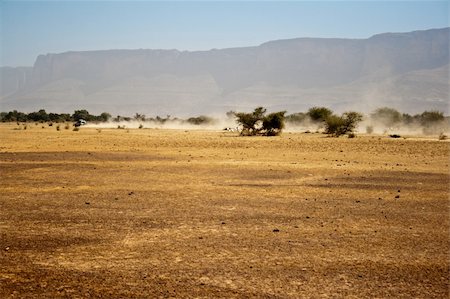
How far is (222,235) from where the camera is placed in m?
8.81

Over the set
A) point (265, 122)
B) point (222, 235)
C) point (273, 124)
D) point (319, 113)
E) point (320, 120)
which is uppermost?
point (319, 113)

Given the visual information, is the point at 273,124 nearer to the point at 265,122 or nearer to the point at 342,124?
the point at 265,122

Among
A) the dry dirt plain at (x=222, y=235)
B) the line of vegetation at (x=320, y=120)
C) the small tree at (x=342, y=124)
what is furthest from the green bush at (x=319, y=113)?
the dry dirt plain at (x=222, y=235)

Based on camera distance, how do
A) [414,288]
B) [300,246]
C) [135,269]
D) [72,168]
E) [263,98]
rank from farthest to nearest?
Answer: [263,98]
[72,168]
[300,246]
[135,269]
[414,288]

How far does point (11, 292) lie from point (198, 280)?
267 cm

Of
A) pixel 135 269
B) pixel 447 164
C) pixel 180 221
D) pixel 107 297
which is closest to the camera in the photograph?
pixel 107 297

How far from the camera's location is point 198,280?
6.39 m

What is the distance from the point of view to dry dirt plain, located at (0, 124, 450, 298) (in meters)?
6.25

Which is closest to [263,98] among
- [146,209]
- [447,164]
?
[447,164]

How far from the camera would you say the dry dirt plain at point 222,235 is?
6246mm

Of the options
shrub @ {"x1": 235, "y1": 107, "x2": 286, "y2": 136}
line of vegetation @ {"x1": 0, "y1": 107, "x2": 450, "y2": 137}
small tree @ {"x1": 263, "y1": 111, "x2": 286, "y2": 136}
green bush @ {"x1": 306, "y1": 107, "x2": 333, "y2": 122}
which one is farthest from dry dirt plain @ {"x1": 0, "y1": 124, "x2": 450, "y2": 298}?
green bush @ {"x1": 306, "y1": 107, "x2": 333, "y2": 122}

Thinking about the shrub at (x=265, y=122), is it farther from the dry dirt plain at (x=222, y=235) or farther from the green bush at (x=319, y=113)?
the dry dirt plain at (x=222, y=235)

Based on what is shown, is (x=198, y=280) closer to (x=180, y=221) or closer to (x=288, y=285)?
(x=288, y=285)

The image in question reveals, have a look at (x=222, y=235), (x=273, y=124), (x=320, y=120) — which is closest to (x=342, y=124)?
(x=273, y=124)
